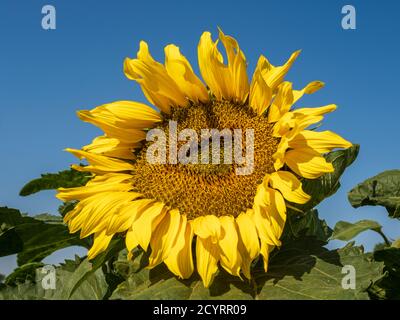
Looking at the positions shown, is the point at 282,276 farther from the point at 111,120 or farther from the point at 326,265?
the point at 111,120

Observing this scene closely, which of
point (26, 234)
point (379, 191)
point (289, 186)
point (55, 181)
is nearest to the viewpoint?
point (289, 186)

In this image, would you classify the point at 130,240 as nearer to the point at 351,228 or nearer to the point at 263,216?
the point at 263,216

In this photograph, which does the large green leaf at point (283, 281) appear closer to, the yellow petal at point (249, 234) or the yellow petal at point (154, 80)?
the yellow petal at point (249, 234)

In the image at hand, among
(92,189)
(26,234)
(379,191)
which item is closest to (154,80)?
(92,189)

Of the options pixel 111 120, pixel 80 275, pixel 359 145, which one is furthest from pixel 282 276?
pixel 111 120

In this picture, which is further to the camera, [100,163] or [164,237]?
[100,163]

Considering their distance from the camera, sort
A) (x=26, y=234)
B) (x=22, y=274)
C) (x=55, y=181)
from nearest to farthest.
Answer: (x=26, y=234) < (x=55, y=181) < (x=22, y=274)
